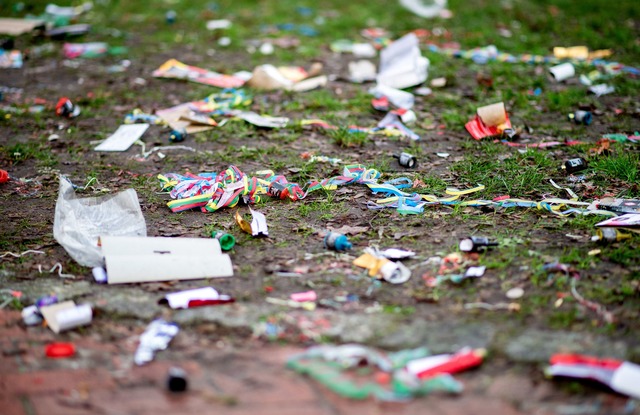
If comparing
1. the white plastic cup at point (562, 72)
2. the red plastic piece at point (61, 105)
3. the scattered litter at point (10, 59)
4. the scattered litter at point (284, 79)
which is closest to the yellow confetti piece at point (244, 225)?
the scattered litter at point (284, 79)

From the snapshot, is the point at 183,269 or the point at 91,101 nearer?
the point at 183,269

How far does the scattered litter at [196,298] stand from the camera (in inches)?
122

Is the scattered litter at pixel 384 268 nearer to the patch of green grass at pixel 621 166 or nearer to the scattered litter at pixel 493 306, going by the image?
the scattered litter at pixel 493 306

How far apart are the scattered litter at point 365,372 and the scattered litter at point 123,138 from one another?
3071 millimetres

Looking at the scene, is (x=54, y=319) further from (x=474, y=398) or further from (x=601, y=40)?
(x=601, y=40)

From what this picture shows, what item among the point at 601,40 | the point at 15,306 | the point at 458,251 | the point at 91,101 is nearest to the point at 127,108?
the point at 91,101

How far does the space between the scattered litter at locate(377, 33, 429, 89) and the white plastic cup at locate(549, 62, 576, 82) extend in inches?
48.5

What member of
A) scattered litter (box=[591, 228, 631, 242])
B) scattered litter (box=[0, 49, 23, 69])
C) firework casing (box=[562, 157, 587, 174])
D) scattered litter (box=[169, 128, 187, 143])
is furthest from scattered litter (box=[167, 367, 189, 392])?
scattered litter (box=[0, 49, 23, 69])

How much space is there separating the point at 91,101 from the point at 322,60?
8.16 feet

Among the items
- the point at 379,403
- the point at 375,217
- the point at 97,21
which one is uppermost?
the point at 379,403

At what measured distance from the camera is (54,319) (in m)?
2.96

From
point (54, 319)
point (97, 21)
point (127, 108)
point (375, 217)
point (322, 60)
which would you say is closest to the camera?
point (54, 319)

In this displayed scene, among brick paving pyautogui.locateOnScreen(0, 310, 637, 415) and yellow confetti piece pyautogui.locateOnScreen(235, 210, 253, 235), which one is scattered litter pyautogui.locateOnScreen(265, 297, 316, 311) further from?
yellow confetti piece pyautogui.locateOnScreen(235, 210, 253, 235)

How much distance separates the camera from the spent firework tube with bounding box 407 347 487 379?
2586 millimetres
